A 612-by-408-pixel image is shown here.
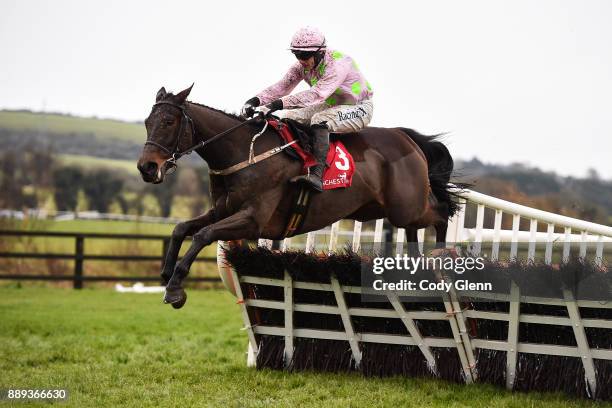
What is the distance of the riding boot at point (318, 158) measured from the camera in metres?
6.21

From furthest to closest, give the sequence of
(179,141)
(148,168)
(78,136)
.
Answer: (78,136)
(179,141)
(148,168)

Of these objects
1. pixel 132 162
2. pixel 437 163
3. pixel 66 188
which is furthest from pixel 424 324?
pixel 66 188

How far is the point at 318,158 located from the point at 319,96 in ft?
1.59

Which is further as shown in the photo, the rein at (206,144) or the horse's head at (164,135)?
the rein at (206,144)

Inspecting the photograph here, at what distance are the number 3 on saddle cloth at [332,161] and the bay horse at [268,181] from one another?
0.06 m

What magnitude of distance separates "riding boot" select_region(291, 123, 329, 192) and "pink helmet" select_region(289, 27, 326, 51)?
62cm

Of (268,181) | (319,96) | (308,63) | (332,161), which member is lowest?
(268,181)

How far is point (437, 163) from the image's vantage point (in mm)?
7410

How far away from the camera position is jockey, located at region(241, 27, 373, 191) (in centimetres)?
631

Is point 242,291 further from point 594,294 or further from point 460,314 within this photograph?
point 594,294

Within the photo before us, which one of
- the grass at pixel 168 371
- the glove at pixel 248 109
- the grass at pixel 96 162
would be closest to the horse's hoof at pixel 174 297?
the grass at pixel 168 371

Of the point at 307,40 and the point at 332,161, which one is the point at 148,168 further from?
the point at 307,40

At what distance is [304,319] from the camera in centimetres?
641

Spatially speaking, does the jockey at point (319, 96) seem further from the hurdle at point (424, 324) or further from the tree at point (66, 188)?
the tree at point (66, 188)
